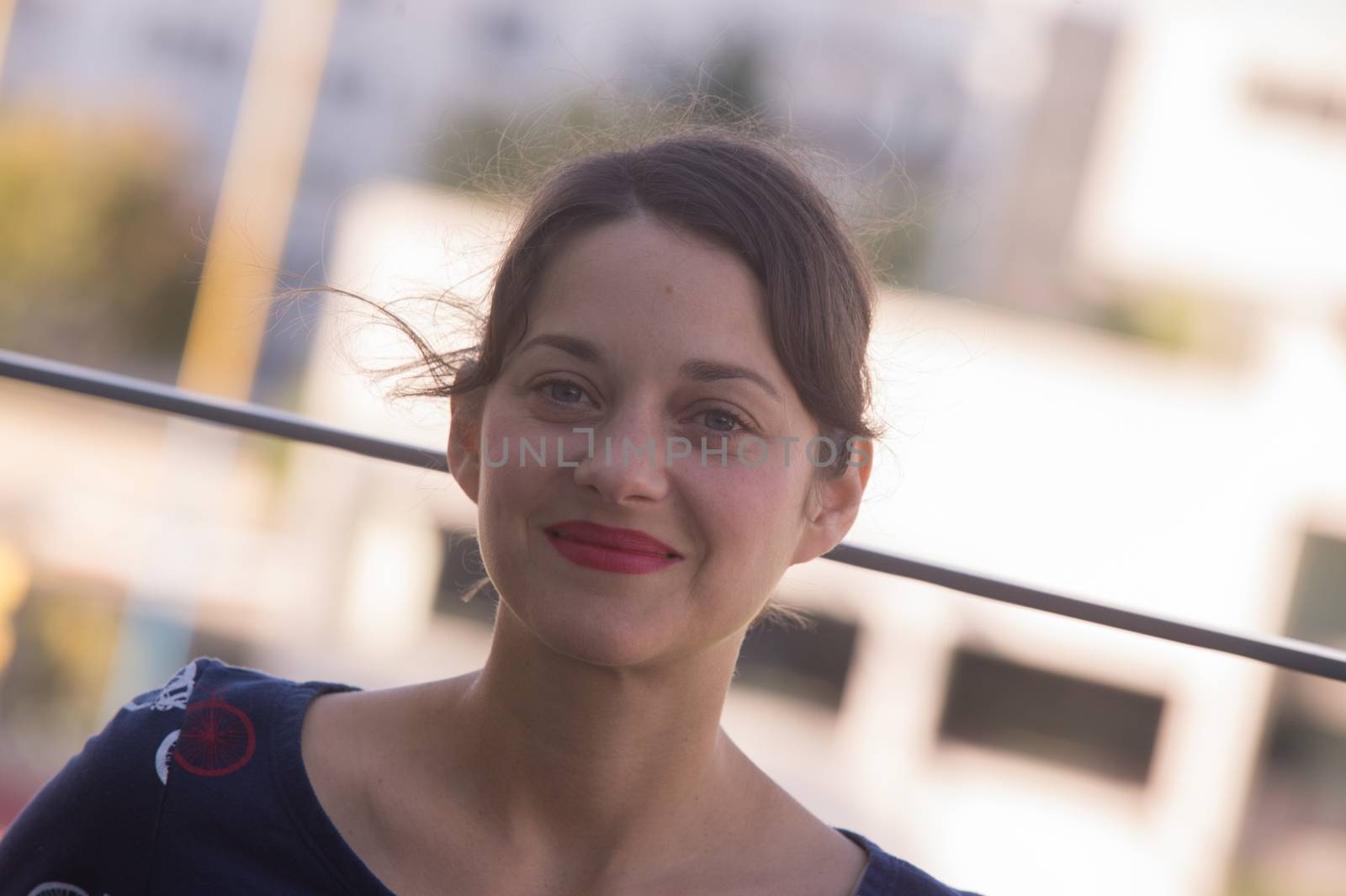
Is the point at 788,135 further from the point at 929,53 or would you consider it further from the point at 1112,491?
the point at 929,53

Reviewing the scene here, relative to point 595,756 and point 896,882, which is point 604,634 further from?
point 896,882

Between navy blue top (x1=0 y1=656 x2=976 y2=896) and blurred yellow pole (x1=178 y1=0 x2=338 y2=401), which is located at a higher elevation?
blurred yellow pole (x1=178 y1=0 x2=338 y2=401)

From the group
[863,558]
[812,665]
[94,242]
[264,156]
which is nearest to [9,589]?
[94,242]

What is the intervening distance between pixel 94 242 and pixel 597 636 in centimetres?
3861

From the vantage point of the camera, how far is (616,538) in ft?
3.77

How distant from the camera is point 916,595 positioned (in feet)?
103

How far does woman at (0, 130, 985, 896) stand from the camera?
1.17m

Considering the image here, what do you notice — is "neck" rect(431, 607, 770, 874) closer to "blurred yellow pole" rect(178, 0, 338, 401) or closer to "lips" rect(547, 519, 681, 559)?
"lips" rect(547, 519, 681, 559)

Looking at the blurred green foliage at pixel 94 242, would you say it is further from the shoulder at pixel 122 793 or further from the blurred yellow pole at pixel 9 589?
the shoulder at pixel 122 793

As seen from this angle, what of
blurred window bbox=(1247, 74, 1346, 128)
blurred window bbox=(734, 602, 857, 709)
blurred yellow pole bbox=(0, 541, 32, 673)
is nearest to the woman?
blurred yellow pole bbox=(0, 541, 32, 673)

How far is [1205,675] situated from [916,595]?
5982 millimetres

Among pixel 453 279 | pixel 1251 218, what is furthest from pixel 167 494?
pixel 453 279

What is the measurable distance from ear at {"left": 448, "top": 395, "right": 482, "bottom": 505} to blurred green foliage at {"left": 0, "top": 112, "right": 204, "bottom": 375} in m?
35.9

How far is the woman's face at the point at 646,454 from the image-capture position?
115cm
